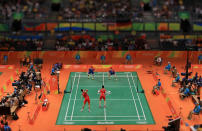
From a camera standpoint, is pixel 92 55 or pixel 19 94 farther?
pixel 92 55

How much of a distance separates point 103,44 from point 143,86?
13023mm

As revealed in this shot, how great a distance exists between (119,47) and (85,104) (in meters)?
16.6

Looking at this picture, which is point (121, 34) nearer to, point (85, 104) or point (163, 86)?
point (163, 86)

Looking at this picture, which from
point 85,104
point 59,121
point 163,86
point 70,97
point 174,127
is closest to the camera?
point 174,127

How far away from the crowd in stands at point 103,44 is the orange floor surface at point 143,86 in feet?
6.16

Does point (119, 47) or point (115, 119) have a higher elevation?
point (119, 47)

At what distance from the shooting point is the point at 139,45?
4459 cm

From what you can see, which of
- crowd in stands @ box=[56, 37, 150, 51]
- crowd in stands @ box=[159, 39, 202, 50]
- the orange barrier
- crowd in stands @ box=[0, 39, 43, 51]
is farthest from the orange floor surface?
crowd in stands @ box=[159, 39, 202, 50]

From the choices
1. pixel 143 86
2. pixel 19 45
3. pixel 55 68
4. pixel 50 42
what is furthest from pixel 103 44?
pixel 143 86

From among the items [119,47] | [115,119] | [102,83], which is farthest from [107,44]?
[115,119]

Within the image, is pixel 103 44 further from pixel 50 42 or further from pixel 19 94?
pixel 19 94

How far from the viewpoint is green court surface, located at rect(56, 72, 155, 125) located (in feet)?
85.9

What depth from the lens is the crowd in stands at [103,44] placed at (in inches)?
1740

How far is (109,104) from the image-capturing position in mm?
29031
